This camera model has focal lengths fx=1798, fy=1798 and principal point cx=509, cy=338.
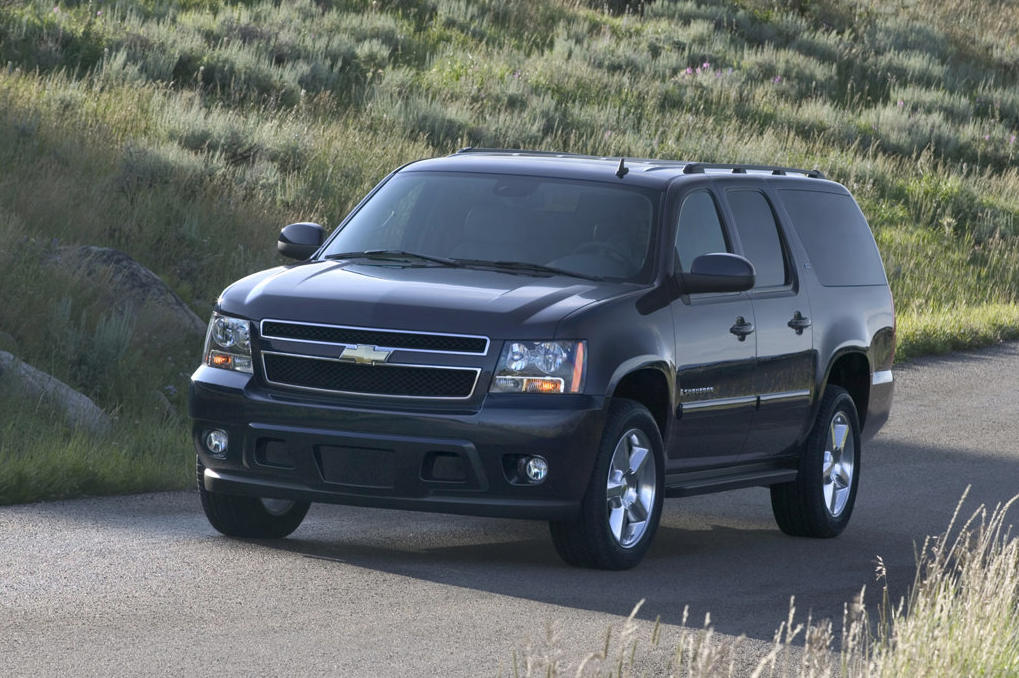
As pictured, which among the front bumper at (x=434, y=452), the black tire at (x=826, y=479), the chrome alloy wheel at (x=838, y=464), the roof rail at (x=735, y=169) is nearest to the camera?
the front bumper at (x=434, y=452)

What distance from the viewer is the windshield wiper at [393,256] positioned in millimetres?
8547

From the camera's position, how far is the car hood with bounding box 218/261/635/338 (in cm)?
761

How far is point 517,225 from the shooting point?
344 inches

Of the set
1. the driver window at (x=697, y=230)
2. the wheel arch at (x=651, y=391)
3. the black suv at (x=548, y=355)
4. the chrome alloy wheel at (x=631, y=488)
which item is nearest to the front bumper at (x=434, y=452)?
the black suv at (x=548, y=355)

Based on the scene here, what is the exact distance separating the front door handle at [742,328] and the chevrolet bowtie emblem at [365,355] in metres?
2.13

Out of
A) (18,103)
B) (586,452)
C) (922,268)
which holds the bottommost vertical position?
(922,268)

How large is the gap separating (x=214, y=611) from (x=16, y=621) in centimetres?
73

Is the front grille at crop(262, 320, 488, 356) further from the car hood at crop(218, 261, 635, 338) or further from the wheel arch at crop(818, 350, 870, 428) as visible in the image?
the wheel arch at crop(818, 350, 870, 428)

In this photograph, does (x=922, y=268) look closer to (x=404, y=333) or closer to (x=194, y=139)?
(x=194, y=139)

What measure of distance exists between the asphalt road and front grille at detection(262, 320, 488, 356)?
0.99m

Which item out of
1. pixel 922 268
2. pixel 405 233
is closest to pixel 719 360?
pixel 405 233

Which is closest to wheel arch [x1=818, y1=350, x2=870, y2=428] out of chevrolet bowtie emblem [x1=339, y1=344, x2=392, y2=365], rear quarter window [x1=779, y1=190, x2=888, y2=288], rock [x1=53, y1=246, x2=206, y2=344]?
rear quarter window [x1=779, y1=190, x2=888, y2=288]

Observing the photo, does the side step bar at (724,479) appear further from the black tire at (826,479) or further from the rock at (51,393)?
the rock at (51,393)

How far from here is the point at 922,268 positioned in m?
23.9
